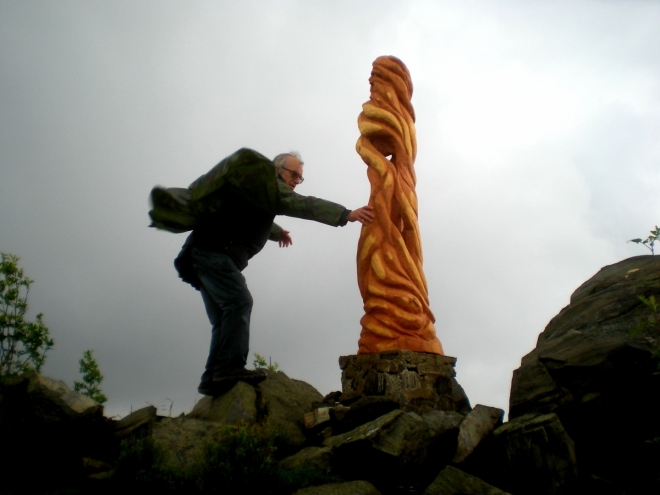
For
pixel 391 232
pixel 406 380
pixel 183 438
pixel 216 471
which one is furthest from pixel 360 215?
pixel 216 471

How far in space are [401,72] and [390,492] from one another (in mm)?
5164

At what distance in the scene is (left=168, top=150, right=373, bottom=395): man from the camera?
17.4 feet

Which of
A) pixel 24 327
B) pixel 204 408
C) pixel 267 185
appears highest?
pixel 267 185

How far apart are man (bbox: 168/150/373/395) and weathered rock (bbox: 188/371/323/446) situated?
141mm

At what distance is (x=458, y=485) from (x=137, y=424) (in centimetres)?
244

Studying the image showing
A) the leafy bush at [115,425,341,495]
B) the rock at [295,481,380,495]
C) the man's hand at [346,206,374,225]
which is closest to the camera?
the leafy bush at [115,425,341,495]

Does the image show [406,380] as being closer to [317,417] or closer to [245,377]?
[317,417]

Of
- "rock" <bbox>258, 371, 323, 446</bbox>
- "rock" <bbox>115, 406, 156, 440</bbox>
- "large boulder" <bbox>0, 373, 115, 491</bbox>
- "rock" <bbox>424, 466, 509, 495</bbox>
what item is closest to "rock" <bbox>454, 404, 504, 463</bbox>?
"rock" <bbox>424, 466, 509, 495</bbox>

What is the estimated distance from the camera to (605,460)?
4.44 metres

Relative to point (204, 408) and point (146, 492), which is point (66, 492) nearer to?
point (146, 492)

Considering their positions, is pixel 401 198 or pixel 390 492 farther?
pixel 401 198

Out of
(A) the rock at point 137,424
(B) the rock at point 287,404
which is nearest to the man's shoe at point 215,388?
(B) the rock at point 287,404

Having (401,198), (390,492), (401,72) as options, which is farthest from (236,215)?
(401,72)

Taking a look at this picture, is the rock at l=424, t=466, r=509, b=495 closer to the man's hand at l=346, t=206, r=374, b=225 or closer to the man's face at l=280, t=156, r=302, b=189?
the man's hand at l=346, t=206, r=374, b=225
